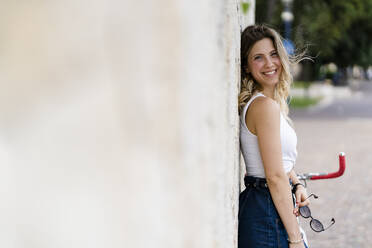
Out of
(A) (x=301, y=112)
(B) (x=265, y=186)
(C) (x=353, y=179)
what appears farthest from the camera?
(A) (x=301, y=112)

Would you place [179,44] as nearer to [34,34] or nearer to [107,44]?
[107,44]

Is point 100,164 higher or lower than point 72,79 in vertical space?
lower

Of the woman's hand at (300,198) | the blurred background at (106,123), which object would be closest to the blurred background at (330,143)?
the woman's hand at (300,198)

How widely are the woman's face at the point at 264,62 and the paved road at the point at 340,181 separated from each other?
11.2ft

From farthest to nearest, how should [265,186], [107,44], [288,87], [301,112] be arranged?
1. [301,112]
2. [288,87]
3. [265,186]
4. [107,44]

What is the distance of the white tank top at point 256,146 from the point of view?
2.45 m

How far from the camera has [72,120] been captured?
1367mm

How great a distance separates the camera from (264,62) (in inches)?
103

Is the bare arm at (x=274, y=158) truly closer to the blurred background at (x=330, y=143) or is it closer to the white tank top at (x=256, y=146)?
the white tank top at (x=256, y=146)

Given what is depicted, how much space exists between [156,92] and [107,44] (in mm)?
161

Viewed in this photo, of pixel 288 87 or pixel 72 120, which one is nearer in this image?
pixel 72 120

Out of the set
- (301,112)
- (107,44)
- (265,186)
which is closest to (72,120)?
(107,44)

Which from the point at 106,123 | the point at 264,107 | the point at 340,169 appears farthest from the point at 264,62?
the point at 106,123

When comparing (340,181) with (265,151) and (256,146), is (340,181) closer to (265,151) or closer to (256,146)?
(256,146)
